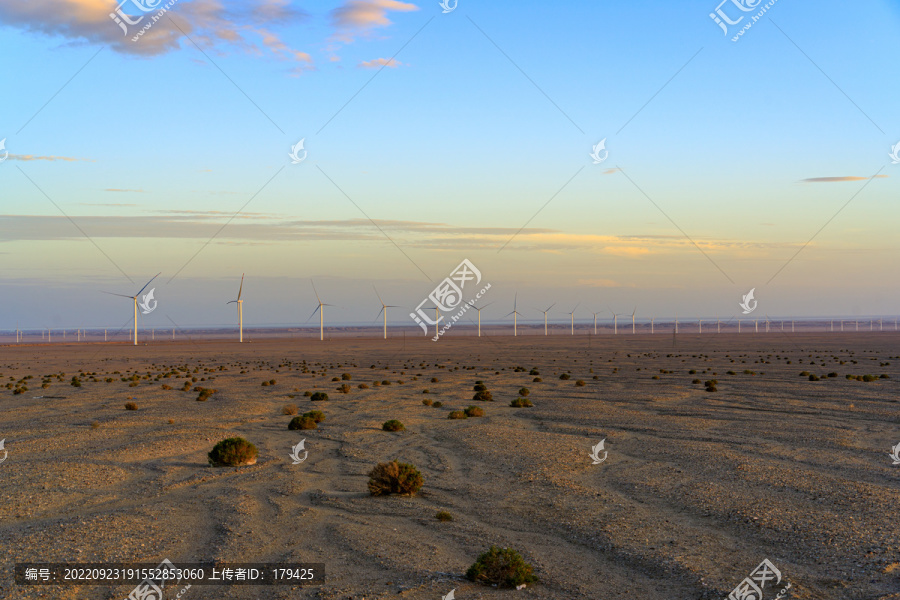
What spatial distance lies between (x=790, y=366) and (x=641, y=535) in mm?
61109

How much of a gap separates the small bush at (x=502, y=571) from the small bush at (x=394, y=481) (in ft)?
19.9

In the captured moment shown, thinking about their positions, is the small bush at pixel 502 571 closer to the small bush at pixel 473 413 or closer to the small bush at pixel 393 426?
the small bush at pixel 393 426

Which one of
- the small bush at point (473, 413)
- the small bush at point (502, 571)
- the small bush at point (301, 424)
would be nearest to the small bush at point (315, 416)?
the small bush at point (301, 424)

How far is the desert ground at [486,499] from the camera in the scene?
35.8 feet

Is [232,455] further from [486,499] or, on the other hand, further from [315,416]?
[315,416]

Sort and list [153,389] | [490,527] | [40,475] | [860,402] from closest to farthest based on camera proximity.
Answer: [490,527] → [40,475] → [860,402] → [153,389]

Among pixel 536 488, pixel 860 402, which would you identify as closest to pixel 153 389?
pixel 536 488

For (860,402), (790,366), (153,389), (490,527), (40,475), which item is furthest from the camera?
(790,366)

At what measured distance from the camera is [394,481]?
1641 cm

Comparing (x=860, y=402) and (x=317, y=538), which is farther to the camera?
(x=860, y=402)

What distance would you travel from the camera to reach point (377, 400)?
40812 millimetres

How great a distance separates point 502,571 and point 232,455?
12.6 meters

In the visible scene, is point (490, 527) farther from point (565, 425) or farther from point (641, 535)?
point (565, 425)

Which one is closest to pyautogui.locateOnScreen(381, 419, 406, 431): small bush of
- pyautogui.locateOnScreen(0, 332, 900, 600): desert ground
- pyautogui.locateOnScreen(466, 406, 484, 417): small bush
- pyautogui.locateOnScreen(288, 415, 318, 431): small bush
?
pyautogui.locateOnScreen(0, 332, 900, 600): desert ground
